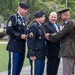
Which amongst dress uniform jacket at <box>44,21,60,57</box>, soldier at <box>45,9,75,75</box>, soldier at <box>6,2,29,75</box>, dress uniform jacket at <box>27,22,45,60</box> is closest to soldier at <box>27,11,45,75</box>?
dress uniform jacket at <box>27,22,45,60</box>

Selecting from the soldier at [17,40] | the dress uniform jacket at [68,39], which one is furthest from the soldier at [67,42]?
the soldier at [17,40]

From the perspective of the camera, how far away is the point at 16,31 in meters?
7.73

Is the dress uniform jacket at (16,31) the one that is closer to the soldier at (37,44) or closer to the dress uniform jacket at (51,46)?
the soldier at (37,44)

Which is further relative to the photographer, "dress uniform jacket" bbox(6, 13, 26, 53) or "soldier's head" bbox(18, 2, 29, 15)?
"soldier's head" bbox(18, 2, 29, 15)

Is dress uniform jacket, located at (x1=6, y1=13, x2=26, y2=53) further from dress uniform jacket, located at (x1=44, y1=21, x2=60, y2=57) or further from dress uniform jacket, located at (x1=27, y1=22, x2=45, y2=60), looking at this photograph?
dress uniform jacket, located at (x1=44, y1=21, x2=60, y2=57)

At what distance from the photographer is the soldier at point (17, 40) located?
7.64m

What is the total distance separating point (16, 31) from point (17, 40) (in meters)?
0.20

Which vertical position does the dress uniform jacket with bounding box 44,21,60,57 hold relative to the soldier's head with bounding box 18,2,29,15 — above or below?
below

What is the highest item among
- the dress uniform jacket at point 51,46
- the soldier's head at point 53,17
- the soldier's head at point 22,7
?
the soldier's head at point 22,7

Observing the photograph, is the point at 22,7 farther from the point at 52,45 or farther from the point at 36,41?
the point at 52,45

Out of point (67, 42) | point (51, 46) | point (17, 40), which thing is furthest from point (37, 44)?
point (51, 46)

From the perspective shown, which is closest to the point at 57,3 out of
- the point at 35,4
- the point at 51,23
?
the point at 35,4

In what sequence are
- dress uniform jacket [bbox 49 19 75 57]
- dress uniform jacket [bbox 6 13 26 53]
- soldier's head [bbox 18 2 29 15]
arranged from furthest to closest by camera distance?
soldier's head [bbox 18 2 29 15] → dress uniform jacket [bbox 6 13 26 53] → dress uniform jacket [bbox 49 19 75 57]

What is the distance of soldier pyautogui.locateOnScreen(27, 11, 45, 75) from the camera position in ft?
24.1
